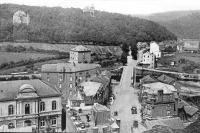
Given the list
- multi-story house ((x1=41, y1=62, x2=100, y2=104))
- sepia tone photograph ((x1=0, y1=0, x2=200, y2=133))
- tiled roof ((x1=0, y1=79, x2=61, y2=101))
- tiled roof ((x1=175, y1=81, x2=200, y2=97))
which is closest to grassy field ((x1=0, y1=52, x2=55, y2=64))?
sepia tone photograph ((x1=0, y1=0, x2=200, y2=133))

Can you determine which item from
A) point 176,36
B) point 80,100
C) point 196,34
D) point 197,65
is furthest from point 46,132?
point 176,36

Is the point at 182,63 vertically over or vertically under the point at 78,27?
under

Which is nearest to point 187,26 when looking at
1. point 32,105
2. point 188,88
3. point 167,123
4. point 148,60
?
point 148,60

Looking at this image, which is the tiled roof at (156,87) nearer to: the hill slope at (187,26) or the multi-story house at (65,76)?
the multi-story house at (65,76)

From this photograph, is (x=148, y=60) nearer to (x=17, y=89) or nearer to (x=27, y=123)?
(x=17, y=89)

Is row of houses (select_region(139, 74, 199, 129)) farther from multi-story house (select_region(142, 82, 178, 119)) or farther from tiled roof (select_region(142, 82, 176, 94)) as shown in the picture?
tiled roof (select_region(142, 82, 176, 94))

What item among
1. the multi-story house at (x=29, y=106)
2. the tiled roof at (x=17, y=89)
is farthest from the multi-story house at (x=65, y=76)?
the multi-story house at (x=29, y=106)

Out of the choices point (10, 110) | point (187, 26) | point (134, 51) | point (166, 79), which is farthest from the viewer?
point (187, 26)
